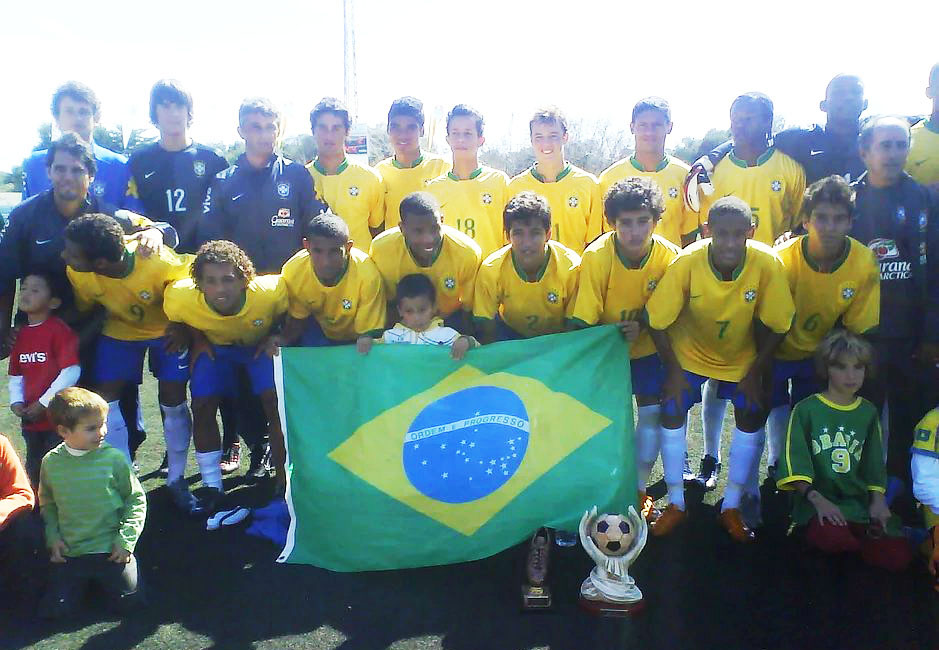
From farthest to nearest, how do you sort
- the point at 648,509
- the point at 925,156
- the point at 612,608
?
the point at 925,156 → the point at 648,509 → the point at 612,608

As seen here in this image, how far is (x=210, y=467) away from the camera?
15.1 feet

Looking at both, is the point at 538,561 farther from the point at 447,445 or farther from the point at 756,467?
the point at 756,467

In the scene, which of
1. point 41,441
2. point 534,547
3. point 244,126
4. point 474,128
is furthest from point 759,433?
point 41,441

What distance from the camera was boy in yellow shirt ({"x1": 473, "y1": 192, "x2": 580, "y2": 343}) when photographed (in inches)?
161

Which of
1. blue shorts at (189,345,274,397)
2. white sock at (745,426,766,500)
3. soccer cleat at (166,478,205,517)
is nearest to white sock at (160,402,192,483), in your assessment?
soccer cleat at (166,478,205,517)

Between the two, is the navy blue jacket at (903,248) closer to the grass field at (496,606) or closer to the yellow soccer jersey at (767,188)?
the yellow soccer jersey at (767,188)

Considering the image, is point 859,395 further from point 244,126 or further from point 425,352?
point 244,126

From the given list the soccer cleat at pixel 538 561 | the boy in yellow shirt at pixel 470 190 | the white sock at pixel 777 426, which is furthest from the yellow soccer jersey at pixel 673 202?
the soccer cleat at pixel 538 561

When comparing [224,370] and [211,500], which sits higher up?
[224,370]

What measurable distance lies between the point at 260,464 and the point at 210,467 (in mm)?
698

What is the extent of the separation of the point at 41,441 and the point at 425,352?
241 cm

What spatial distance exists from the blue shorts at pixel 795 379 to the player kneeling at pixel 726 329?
20 cm

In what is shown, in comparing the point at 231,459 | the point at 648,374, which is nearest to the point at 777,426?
the point at 648,374

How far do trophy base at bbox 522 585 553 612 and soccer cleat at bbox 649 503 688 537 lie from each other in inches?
35.8
